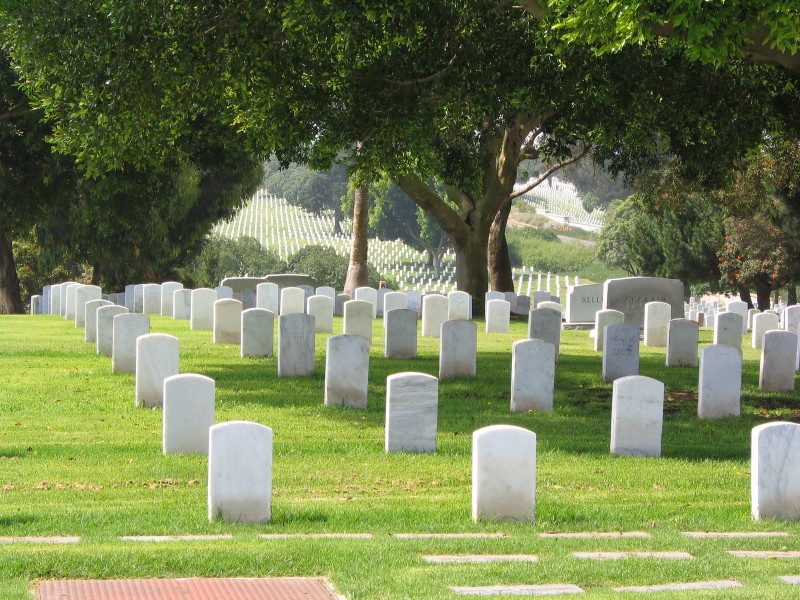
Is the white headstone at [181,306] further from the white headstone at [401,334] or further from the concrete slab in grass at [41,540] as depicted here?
the concrete slab in grass at [41,540]

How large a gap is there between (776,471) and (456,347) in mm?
8555

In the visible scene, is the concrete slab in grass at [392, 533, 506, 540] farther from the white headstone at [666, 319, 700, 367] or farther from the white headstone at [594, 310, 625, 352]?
the white headstone at [594, 310, 625, 352]

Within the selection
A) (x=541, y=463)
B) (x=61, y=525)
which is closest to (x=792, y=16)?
(x=541, y=463)

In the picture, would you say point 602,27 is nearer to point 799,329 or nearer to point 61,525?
point 61,525

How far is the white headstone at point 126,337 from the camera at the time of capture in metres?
17.1

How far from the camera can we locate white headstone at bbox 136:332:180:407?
46.3ft

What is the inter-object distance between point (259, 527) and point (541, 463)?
3945 mm

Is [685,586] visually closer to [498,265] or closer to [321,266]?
[498,265]

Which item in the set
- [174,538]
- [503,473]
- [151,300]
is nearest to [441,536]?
[503,473]

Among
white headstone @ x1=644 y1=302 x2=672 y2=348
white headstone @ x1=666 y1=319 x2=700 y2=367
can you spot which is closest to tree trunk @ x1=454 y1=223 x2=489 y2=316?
white headstone @ x1=644 y1=302 x2=672 y2=348

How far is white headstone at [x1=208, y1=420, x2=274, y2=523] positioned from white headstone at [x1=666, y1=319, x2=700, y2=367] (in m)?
12.8

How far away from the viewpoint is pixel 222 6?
51.0 ft

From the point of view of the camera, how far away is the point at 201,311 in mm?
25922

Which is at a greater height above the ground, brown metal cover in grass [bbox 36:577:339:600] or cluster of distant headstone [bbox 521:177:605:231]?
cluster of distant headstone [bbox 521:177:605:231]
